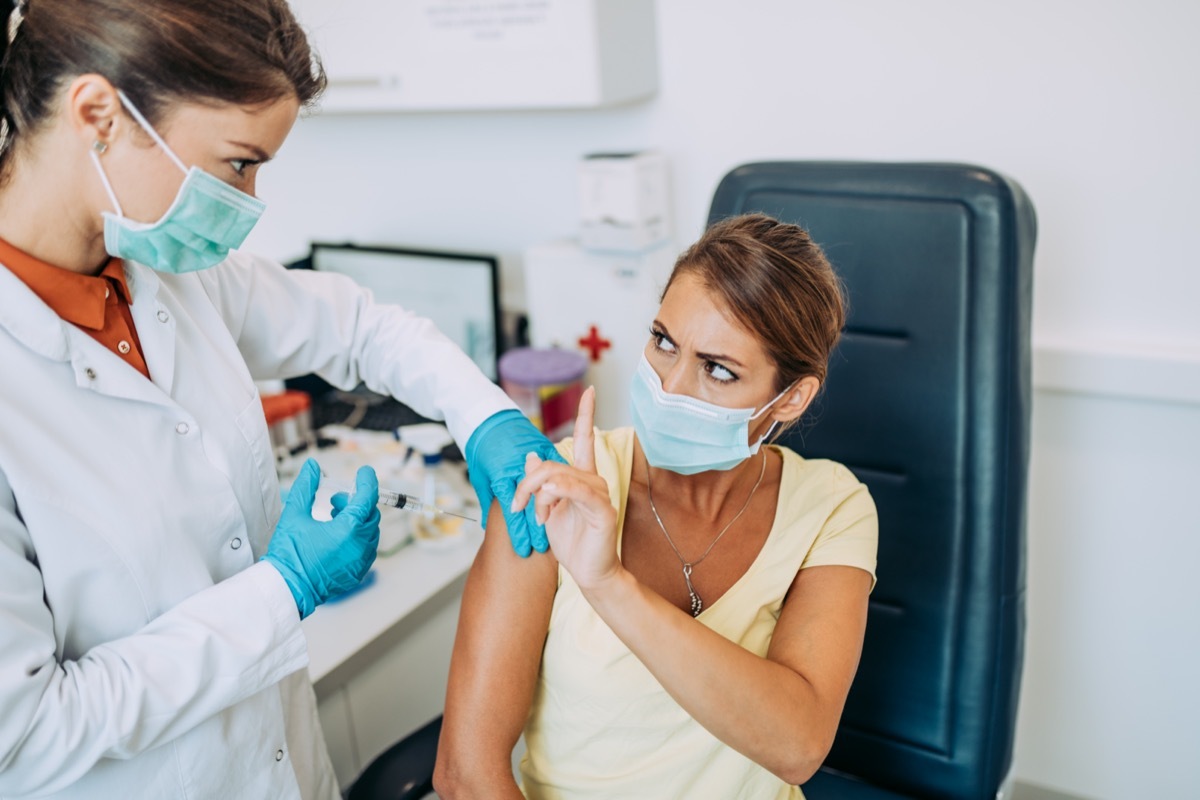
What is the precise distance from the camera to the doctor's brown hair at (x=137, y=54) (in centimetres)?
88

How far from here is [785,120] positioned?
1.87 m

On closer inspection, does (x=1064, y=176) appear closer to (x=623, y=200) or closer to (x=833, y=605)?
(x=623, y=200)

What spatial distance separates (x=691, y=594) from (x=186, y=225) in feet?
2.36

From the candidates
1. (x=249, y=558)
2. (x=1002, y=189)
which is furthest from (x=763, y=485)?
(x=249, y=558)

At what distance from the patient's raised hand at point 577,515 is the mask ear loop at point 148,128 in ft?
1.47

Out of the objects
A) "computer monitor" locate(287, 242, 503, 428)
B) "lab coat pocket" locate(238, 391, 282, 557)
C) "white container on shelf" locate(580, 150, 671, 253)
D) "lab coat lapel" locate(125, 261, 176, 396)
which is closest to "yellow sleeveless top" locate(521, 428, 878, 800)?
"lab coat pocket" locate(238, 391, 282, 557)

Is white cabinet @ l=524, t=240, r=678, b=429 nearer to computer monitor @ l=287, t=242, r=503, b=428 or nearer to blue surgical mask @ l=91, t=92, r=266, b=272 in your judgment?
computer monitor @ l=287, t=242, r=503, b=428

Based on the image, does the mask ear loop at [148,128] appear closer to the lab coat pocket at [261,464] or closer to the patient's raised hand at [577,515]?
the lab coat pocket at [261,464]

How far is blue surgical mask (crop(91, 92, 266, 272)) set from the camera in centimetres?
93

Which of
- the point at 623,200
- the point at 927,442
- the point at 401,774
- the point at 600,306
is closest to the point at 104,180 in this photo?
the point at 401,774

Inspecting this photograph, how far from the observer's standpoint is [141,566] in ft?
3.28

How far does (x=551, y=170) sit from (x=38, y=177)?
1342 mm

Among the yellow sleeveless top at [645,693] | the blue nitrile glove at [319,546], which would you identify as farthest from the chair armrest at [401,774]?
the blue nitrile glove at [319,546]

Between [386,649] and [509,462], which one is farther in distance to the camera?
[386,649]
